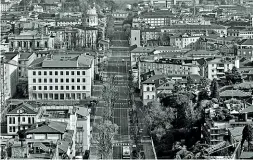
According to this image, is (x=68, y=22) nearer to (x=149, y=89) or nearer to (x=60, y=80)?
(x=60, y=80)

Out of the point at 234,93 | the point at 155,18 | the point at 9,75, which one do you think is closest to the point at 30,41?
the point at 9,75

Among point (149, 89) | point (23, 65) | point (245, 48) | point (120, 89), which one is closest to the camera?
point (149, 89)

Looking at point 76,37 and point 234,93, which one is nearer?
point 234,93

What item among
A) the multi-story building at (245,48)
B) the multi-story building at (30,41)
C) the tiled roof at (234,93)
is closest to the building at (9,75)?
the tiled roof at (234,93)

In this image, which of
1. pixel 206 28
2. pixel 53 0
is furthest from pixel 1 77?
pixel 53 0

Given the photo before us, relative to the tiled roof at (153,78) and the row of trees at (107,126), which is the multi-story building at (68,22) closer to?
the row of trees at (107,126)

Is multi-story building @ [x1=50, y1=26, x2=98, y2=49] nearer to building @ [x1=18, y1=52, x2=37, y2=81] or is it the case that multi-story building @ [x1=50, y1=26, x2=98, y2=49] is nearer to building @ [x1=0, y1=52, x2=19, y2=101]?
building @ [x1=18, y1=52, x2=37, y2=81]

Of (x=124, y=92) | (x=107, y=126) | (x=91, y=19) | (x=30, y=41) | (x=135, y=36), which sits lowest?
(x=124, y=92)
